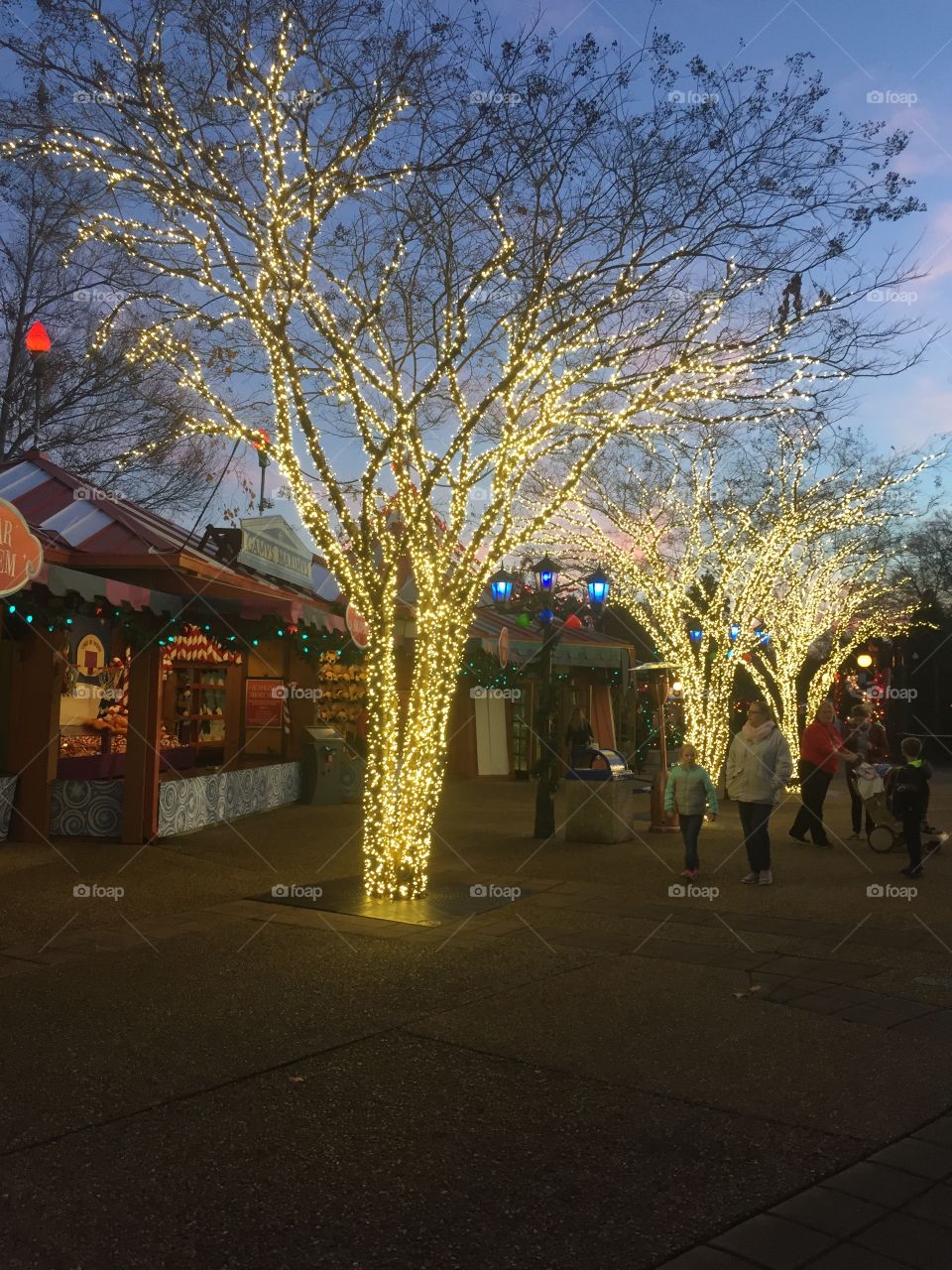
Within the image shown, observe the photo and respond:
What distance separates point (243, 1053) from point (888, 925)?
5622 mm

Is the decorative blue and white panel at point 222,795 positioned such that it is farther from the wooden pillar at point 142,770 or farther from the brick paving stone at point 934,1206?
the brick paving stone at point 934,1206

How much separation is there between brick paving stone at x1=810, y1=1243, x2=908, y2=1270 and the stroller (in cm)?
1035

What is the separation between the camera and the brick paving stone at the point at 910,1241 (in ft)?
11.8

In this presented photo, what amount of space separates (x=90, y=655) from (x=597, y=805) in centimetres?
680

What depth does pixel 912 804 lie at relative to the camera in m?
11.6

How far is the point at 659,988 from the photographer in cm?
705

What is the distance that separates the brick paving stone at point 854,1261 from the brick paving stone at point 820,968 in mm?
3718

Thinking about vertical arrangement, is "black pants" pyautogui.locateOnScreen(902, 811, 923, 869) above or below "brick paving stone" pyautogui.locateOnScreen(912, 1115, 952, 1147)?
above

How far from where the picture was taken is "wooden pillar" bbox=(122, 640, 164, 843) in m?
13.1

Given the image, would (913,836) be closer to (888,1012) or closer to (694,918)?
(694,918)

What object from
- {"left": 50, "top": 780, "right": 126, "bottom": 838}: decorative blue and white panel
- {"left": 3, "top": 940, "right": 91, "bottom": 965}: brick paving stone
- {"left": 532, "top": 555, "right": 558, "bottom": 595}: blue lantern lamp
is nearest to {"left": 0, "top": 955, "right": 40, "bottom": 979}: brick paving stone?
{"left": 3, "top": 940, "right": 91, "bottom": 965}: brick paving stone

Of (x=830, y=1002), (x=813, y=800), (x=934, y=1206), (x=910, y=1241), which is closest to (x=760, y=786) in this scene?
(x=813, y=800)

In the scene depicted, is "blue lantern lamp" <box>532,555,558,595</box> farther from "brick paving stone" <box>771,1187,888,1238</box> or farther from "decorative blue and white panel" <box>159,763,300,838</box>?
"brick paving stone" <box>771,1187,888,1238</box>

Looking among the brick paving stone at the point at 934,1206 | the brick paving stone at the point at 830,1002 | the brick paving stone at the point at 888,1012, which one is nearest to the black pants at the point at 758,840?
the brick paving stone at the point at 830,1002
